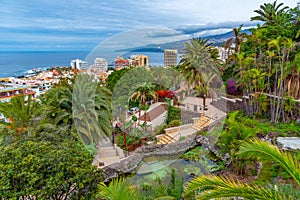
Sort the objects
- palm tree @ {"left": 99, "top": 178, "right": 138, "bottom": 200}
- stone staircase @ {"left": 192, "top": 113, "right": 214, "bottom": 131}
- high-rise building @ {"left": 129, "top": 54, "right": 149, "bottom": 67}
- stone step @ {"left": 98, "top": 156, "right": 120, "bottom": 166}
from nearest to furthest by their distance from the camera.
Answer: palm tree @ {"left": 99, "top": 178, "right": 138, "bottom": 200}, stone step @ {"left": 98, "top": 156, "right": 120, "bottom": 166}, high-rise building @ {"left": 129, "top": 54, "right": 149, "bottom": 67}, stone staircase @ {"left": 192, "top": 113, "right": 214, "bottom": 131}

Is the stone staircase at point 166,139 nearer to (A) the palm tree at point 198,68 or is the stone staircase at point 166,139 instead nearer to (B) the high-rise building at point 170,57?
(A) the palm tree at point 198,68

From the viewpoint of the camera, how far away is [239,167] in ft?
24.1

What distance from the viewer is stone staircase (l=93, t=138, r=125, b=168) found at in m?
8.96

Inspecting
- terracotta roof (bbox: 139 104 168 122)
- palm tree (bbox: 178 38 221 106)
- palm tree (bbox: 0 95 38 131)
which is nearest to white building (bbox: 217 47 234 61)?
palm tree (bbox: 178 38 221 106)

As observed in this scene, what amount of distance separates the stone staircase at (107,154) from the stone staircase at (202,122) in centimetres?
385

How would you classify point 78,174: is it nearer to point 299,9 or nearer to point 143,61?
point 143,61

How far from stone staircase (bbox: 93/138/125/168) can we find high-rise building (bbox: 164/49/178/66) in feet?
14.8

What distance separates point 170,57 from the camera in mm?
9695

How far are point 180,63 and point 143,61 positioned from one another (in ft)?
6.06

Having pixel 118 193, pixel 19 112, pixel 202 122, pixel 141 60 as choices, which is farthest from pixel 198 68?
pixel 118 193

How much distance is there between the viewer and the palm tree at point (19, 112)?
8.17 m

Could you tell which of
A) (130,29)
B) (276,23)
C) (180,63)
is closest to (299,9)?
(276,23)

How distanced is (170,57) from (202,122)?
3.74m

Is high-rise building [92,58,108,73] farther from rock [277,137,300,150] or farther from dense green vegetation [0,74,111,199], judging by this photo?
rock [277,137,300,150]
